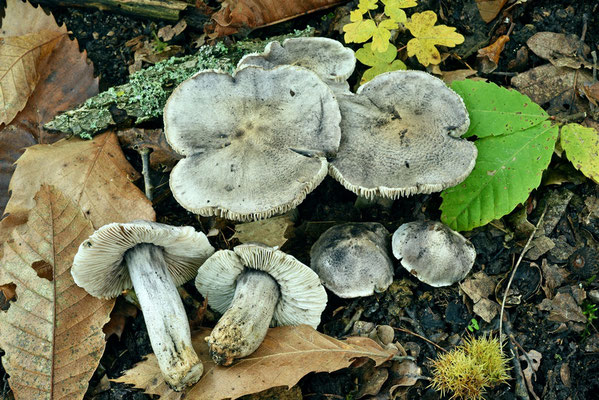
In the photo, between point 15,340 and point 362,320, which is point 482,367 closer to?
point 362,320

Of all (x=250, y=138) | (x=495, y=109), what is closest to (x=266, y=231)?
(x=250, y=138)

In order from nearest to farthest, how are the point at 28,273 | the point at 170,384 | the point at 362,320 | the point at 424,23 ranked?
the point at 170,384, the point at 28,273, the point at 362,320, the point at 424,23

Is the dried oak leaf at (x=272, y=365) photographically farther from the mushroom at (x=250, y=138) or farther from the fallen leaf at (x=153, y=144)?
the fallen leaf at (x=153, y=144)

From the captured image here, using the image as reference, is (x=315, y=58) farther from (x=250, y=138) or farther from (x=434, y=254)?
(x=434, y=254)

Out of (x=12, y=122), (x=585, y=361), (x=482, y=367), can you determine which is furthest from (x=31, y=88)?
(x=585, y=361)

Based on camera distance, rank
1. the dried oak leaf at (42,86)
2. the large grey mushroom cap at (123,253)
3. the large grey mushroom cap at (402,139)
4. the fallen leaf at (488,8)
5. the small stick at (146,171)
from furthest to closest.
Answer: the fallen leaf at (488,8) → the dried oak leaf at (42,86) → the small stick at (146,171) → the large grey mushroom cap at (402,139) → the large grey mushroom cap at (123,253)

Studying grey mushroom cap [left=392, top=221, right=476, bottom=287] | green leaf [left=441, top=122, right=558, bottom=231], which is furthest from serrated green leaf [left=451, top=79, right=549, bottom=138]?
grey mushroom cap [left=392, top=221, right=476, bottom=287]

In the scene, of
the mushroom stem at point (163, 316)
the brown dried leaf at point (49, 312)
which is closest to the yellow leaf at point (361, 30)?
the mushroom stem at point (163, 316)

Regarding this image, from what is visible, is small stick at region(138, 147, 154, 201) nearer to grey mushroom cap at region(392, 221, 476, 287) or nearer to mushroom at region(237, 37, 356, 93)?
mushroom at region(237, 37, 356, 93)
